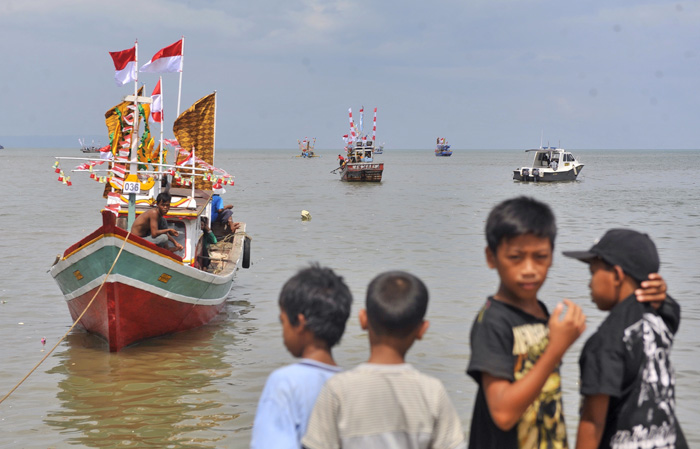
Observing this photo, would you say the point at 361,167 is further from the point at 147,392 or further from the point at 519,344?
the point at 519,344

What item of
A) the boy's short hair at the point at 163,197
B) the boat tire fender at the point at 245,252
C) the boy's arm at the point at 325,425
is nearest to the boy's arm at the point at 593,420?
the boy's arm at the point at 325,425

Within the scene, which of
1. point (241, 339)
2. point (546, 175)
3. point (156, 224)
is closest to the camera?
point (156, 224)

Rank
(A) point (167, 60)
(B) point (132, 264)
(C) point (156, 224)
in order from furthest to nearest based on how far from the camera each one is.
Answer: (A) point (167, 60) < (C) point (156, 224) < (B) point (132, 264)

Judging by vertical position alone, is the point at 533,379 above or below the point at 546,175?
above

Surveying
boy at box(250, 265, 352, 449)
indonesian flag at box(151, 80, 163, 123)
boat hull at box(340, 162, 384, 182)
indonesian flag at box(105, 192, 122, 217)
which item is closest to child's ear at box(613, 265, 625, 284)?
boy at box(250, 265, 352, 449)

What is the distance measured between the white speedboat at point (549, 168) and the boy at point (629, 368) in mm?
52810

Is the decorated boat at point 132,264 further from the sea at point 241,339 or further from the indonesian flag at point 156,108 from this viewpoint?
the indonesian flag at point 156,108

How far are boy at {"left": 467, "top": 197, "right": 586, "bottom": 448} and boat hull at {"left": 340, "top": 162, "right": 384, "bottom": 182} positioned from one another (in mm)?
54030

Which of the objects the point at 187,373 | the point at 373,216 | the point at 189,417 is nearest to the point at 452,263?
the point at 187,373

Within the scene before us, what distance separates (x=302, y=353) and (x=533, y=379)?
0.82 meters

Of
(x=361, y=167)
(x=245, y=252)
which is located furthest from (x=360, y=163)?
(x=245, y=252)

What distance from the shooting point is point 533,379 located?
2.38m

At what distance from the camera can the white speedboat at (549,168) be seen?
2158 inches

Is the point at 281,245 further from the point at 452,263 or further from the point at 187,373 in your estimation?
the point at 187,373
